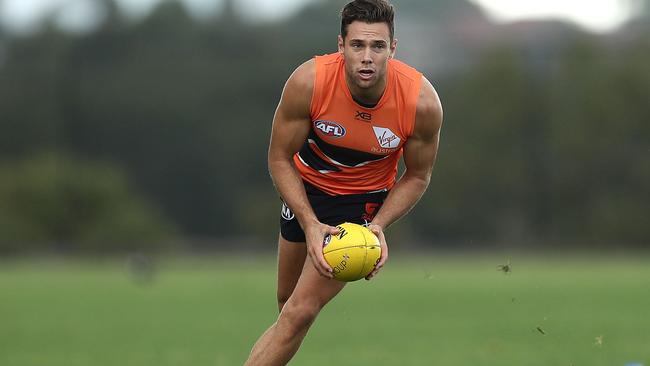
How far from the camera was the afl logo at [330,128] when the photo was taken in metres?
8.45

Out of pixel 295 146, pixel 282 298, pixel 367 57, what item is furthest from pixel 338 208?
pixel 367 57

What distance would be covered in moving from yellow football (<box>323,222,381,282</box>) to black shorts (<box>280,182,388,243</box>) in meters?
0.75

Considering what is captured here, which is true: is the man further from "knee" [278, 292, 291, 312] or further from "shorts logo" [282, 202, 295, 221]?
"knee" [278, 292, 291, 312]

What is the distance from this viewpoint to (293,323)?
8.37m

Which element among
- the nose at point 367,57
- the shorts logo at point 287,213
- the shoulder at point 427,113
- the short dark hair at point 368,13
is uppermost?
the short dark hair at point 368,13

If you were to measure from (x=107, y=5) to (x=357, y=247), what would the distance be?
55902 millimetres

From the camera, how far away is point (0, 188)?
4950 cm

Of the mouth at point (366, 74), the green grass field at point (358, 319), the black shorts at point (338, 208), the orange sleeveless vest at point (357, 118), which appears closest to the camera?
the mouth at point (366, 74)

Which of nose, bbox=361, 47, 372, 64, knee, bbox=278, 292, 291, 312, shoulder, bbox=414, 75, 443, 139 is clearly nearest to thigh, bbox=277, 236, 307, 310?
knee, bbox=278, 292, 291, 312

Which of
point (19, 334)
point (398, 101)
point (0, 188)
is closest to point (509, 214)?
point (0, 188)

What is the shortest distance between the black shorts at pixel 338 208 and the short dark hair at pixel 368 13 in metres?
1.25

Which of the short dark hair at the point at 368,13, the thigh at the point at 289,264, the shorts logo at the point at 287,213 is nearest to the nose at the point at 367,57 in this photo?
the short dark hair at the point at 368,13

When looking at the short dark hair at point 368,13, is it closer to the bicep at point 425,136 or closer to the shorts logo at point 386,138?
the bicep at point 425,136

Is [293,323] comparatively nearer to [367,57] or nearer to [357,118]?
[357,118]
